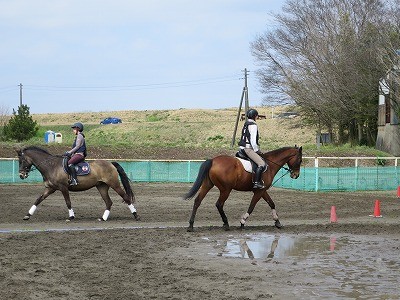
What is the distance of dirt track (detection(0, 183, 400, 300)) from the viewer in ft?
33.7

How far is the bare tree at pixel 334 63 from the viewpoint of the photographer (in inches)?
2137

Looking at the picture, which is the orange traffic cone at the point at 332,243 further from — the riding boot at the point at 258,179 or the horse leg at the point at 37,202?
the horse leg at the point at 37,202

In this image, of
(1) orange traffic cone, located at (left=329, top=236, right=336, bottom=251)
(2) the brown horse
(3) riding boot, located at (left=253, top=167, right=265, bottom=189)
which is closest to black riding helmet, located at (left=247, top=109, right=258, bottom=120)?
(2) the brown horse

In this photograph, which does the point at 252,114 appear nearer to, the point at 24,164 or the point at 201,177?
the point at 201,177

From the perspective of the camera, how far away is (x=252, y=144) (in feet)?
58.5

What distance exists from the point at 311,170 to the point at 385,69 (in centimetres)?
1630

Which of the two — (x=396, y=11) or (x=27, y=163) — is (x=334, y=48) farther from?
(x=27, y=163)

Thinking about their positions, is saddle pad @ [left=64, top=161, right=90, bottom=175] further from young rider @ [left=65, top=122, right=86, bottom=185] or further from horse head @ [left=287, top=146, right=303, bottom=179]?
horse head @ [left=287, top=146, right=303, bottom=179]

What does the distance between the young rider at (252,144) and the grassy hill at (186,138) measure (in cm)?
3402

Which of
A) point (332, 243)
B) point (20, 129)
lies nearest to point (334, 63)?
point (20, 129)

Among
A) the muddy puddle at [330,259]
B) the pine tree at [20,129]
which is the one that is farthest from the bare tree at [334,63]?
the muddy puddle at [330,259]

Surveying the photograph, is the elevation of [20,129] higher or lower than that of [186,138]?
higher

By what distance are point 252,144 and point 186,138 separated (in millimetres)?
67656

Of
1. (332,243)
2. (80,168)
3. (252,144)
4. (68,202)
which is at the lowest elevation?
(332,243)
